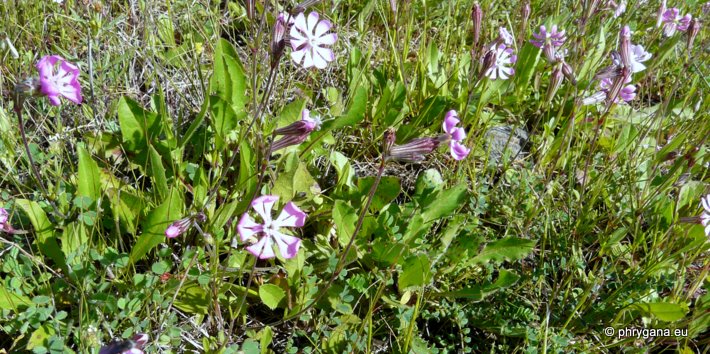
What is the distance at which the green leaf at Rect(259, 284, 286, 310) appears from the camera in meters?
1.76

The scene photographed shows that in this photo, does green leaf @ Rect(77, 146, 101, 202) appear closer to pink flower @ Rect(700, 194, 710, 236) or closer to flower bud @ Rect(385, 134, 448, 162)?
flower bud @ Rect(385, 134, 448, 162)

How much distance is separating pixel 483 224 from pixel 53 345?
143 cm

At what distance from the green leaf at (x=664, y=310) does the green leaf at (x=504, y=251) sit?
0.37 meters

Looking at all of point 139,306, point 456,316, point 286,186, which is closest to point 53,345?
point 139,306

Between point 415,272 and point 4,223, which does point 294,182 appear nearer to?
→ point 415,272

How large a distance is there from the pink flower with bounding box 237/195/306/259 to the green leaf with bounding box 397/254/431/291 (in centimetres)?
41

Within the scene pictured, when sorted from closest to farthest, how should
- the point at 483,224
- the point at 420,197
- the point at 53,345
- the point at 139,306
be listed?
the point at 53,345 → the point at 139,306 → the point at 420,197 → the point at 483,224

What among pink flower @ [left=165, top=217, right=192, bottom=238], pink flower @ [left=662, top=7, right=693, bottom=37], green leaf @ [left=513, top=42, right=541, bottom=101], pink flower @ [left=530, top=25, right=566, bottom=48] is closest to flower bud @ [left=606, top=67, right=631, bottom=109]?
pink flower @ [left=530, top=25, right=566, bottom=48]

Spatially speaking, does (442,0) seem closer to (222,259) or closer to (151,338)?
(222,259)

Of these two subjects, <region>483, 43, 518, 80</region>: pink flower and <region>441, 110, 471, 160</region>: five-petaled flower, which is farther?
<region>483, 43, 518, 80</region>: pink flower

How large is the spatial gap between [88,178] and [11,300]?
39cm

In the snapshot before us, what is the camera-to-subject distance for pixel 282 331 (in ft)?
6.10

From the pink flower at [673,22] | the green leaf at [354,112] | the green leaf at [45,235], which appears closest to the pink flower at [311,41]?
the green leaf at [354,112]

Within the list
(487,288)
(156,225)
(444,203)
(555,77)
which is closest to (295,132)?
(156,225)
